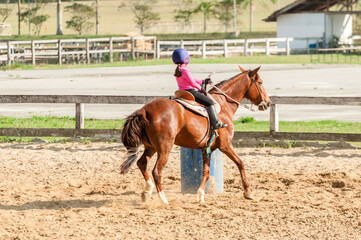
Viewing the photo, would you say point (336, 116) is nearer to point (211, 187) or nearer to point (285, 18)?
point (211, 187)

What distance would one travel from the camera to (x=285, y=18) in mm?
62344

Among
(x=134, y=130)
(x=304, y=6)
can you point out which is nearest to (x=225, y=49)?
(x=304, y=6)

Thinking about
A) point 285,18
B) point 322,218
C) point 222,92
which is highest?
A: point 285,18

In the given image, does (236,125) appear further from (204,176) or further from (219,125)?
(219,125)

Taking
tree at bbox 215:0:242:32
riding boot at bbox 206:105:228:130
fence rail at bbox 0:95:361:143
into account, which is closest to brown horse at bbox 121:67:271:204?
riding boot at bbox 206:105:228:130

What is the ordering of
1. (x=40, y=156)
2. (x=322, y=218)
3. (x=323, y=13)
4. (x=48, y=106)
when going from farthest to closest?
(x=323, y=13), (x=48, y=106), (x=40, y=156), (x=322, y=218)

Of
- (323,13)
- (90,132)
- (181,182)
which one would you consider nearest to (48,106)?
(90,132)

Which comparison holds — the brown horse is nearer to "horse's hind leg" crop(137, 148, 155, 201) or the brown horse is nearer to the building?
"horse's hind leg" crop(137, 148, 155, 201)

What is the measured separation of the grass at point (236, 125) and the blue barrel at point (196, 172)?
5560 mm

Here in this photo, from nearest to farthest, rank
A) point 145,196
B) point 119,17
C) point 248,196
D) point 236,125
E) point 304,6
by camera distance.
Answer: point 145,196, point 248,196, point 236,125, point 304,6, point 119,17

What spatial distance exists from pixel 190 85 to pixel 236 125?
25.9ft

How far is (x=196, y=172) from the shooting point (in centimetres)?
1048

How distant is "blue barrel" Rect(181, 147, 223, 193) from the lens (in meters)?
10.4

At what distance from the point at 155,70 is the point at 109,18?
115 metres
